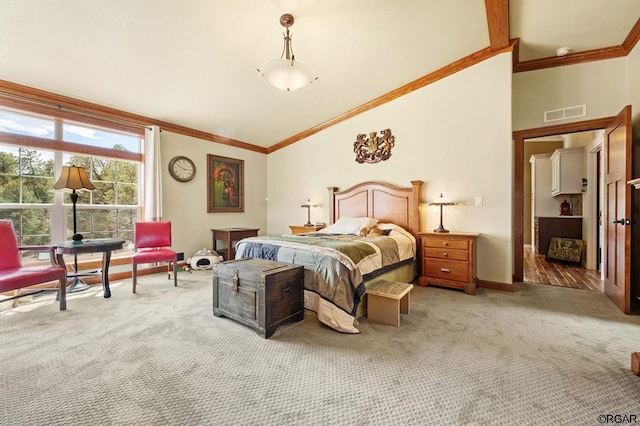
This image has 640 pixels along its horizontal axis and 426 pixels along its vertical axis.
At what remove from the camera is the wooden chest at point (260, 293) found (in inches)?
93.4

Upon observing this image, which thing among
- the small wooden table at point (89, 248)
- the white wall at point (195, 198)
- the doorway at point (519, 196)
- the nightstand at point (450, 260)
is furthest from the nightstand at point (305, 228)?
the doorway at point (519, 196)

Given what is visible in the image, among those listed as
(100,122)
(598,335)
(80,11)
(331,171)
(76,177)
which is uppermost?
(80,11)

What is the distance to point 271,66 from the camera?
8.70 feet

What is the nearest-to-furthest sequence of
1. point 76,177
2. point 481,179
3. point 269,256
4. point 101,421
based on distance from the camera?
point 101,421, point 269,256, point 76,177, point 481,179

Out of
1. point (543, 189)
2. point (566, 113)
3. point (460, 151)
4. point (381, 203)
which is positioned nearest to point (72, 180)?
point (381, 203)

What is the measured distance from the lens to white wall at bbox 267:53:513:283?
12.3 ft

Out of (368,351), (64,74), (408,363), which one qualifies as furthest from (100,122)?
(408,363)

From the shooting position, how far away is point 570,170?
6.12 m

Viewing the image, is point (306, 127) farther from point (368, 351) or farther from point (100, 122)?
point (368, 351)

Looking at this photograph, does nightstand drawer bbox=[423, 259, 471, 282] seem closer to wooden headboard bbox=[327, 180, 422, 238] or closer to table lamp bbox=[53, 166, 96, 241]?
wooden headboard bbox=[327, 180, 422, 238]

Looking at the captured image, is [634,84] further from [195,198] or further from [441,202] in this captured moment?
[195,198]

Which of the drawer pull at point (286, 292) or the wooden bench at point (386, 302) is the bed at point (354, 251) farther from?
the drawer pull at point (286, 292)

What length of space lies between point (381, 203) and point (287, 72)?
9.08 feet

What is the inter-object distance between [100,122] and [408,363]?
5.00 m
